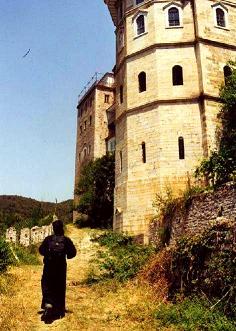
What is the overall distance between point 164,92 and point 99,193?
935cm

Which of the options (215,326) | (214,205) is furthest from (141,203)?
(215,326)

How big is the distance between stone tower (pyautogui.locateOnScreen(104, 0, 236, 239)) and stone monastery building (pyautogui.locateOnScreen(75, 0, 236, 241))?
0.16 ft

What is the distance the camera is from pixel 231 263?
365 inches

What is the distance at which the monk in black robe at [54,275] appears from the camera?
779cm

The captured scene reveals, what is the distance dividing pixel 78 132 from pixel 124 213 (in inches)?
915

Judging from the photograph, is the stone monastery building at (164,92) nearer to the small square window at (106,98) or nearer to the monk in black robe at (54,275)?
the monk in black robe at (54,275)

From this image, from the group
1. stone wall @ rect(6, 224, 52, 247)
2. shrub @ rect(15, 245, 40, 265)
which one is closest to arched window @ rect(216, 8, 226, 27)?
stone wall @ rect(6, 224, 52, 247)

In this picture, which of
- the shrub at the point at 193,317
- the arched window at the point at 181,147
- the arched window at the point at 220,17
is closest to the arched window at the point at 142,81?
the arched window at the point at 181,147

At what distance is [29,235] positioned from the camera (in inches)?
910

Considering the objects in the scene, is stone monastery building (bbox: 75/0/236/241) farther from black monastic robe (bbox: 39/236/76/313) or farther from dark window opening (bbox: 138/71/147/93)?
black monastic robe (bbox: 39/236/76/313)

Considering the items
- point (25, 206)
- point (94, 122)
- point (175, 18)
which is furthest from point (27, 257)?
point (25, 206)

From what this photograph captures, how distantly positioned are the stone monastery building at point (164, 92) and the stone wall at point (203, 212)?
4.50 metres

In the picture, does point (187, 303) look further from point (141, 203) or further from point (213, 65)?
point (213, 65)

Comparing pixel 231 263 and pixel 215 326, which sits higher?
pixel 231 263
